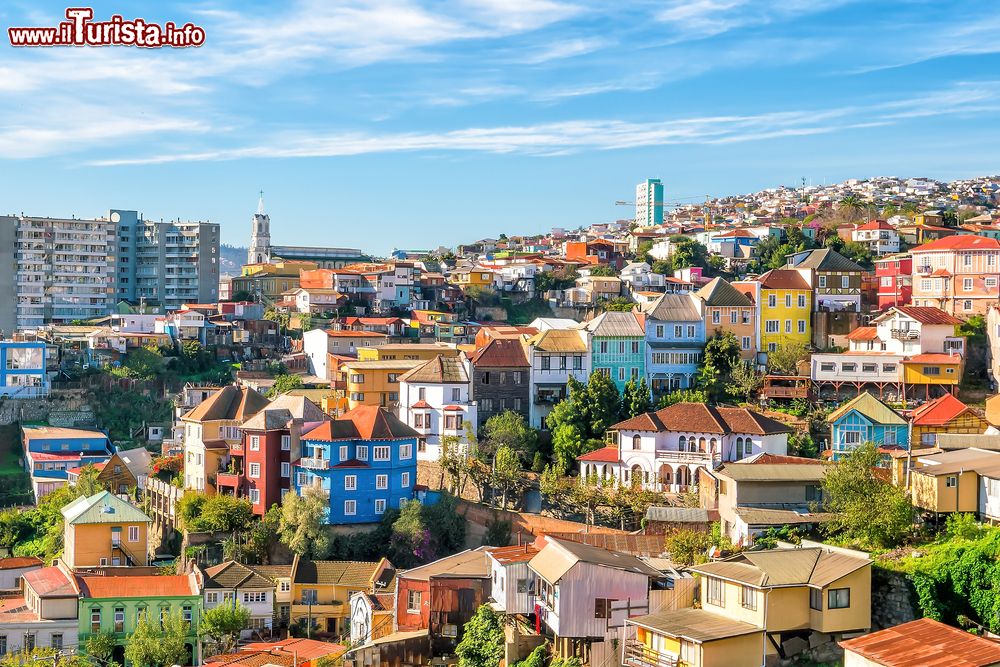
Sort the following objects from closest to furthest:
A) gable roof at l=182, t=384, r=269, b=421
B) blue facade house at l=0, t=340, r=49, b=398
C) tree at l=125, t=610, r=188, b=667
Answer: tree at l=125, t=610, r=188, b=667, gable roof at l=182, t=384, r=269, b=421, blue facade house at l=0, t=340, r=49, b=398

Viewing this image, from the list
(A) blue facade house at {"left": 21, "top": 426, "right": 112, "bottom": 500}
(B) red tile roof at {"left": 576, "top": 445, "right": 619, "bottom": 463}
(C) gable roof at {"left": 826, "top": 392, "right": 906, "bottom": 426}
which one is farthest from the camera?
(A) blue facade house at {"left": 21, "top": 426, "right": 112, "bottom": 500}

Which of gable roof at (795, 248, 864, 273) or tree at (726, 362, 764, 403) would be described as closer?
tree at (726, 362, 764, 403)

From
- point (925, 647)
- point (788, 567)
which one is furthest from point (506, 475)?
point (925, 647)

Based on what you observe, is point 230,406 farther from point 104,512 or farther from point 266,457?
point 104,512

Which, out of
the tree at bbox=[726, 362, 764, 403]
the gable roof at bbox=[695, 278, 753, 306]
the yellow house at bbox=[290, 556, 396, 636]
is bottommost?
the yellow house at bbox=[290, 556, 396, 636]

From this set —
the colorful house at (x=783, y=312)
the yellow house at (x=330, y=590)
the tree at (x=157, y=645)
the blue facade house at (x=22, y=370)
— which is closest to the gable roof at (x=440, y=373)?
the yellow house at (x=330, y=590)

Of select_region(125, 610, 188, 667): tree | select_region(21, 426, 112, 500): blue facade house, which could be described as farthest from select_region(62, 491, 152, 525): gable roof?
select_region(21, 426, 112, 500): blue facade house

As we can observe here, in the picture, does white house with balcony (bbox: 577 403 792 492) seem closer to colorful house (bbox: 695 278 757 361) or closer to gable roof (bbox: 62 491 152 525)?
colorful house (bbox: 695 278 757 361)

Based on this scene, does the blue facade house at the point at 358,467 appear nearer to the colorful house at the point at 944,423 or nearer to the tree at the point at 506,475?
the tree at the point at 506,475
